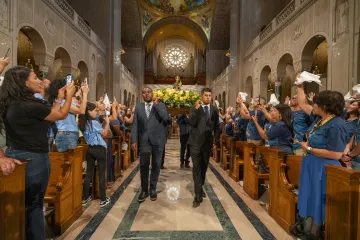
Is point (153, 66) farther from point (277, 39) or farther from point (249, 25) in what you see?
point (277, 39)

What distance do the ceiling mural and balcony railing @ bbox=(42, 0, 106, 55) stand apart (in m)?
12.6

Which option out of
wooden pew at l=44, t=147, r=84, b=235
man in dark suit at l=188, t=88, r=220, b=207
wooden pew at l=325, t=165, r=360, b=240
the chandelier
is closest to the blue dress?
wooden pew at l=325, t=165, r=360, b=240

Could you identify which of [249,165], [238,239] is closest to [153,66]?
[249,165]

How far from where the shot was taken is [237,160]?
594 centimetres

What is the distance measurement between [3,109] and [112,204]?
2.55 m

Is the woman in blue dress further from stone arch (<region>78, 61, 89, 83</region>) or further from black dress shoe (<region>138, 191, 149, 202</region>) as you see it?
stone arch (<region>78, 61, 89, 83</region>)

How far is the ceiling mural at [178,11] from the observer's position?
24234 millimetres

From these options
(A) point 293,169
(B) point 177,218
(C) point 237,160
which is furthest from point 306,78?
(C) point 237,160

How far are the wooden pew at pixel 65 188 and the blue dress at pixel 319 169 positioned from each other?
8.23 ft

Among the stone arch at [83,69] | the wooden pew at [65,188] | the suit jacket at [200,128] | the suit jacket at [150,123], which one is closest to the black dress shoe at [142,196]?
the suit jacket at [150,123]

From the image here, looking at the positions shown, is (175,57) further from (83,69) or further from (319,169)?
(319,169)

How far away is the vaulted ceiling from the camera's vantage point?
2362cm

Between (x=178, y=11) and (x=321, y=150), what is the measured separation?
81.5 feet

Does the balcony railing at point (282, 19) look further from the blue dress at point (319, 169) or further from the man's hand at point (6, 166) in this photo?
the man's hand at point (6, 166)
